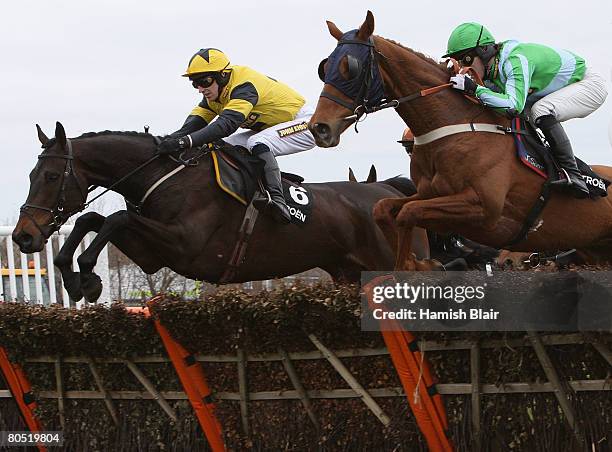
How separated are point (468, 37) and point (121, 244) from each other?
2.60 metres

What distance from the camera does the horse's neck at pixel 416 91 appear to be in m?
5.74

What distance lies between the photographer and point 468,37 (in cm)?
591

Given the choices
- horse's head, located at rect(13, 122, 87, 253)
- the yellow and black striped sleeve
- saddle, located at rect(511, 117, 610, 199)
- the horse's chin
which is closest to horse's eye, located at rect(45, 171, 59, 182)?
horse's head, located at rect(13, 122, 87, 253)

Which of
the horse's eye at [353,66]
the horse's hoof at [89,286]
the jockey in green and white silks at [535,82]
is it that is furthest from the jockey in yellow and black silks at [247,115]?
the jockey in green and white silks at [535,82]

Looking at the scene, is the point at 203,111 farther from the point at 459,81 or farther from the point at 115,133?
the point at 459,81

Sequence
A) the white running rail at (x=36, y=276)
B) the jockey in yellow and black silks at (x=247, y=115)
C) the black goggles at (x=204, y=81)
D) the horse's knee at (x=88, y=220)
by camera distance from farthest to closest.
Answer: the white running rail at (x=36, y=276) < the black goggles at (x=204, y=81) < the jockey in yellow and black silks at (x=247, y=115) < the horse's knee at (x=88, y=220)

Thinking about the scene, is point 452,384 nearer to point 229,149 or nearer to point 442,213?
point 442,213

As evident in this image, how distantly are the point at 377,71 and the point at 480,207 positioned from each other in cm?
94

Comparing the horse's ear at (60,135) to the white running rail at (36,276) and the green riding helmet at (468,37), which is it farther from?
the green riding helmet at (468,37)

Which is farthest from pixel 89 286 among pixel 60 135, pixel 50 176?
pixel 60 135

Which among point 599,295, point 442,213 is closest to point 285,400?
point 442,213

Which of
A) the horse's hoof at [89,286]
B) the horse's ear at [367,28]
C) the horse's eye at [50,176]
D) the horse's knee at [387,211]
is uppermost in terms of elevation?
the horse's ear at [367,28]

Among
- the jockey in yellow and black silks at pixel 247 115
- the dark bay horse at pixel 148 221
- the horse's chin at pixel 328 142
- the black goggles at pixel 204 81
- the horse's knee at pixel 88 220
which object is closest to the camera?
the horse's chin at pixel 328 142

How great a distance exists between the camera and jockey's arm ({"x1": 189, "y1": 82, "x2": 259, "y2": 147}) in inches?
A: 266
